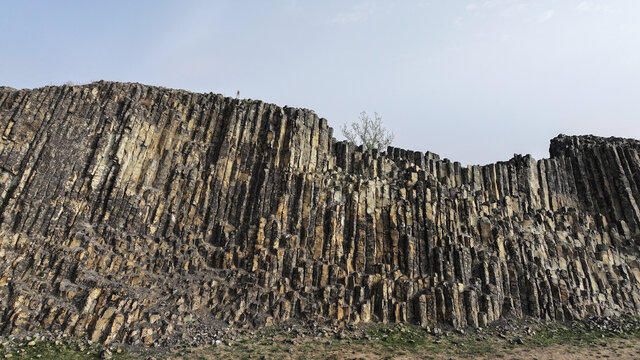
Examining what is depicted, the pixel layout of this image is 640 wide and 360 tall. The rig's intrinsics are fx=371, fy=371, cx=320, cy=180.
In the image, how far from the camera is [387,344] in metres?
20.0

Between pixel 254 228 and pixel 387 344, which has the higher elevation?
pixel 254 228

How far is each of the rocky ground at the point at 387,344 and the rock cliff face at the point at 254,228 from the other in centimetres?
84

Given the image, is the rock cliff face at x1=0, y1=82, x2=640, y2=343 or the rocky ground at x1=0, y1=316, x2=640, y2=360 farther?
the rock cliff face at x1=0, y1=82, x2=640, y2=343

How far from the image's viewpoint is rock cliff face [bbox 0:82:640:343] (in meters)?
20.8

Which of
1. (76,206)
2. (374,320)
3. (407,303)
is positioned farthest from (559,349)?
(76,206)

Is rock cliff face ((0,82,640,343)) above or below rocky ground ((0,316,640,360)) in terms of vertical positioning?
above

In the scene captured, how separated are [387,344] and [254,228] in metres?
11.2

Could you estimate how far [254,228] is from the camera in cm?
2531

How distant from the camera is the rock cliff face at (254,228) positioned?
20766 millimetres

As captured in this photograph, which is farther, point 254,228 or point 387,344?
point 254,228

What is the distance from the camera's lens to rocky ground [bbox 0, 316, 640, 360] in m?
17.5

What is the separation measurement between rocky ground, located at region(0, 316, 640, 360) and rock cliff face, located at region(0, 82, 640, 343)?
84cm

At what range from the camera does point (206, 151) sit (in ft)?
94.0

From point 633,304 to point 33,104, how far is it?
4246 centimetres
